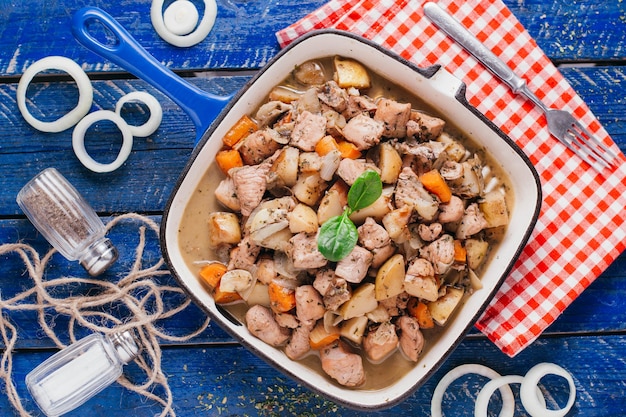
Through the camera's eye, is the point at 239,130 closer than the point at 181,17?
Yes

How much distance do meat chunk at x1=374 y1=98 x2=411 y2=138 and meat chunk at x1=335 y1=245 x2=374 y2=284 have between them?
1.36 ft

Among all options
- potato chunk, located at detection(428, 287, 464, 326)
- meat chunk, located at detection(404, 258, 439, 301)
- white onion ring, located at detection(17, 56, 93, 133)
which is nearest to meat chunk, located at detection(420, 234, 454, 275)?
meat chunk, located at detection(404, 258, 439, 301)

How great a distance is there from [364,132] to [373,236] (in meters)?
0.34

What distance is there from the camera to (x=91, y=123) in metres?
2.57

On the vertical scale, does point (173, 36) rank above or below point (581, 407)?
above

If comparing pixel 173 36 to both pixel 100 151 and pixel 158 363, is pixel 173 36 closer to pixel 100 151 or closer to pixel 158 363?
pixel 100 151

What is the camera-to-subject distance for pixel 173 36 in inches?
102

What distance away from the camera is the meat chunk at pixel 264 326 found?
7.42 feet

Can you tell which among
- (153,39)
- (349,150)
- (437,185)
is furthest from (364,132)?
(153,39)

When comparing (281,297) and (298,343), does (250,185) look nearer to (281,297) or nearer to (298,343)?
(281,297)

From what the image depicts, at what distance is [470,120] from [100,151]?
1407mm

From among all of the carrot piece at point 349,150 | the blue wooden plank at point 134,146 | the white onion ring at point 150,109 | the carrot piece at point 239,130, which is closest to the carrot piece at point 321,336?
the carrot piece at point 349,150

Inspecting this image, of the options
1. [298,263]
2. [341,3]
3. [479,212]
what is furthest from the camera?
[341,3]

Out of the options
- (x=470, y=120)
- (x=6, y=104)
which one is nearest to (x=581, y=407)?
(x=470, y=120)
